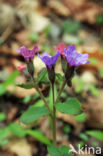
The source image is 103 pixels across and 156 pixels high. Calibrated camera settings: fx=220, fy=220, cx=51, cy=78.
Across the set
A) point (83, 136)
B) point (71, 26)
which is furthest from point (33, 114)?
point (71, 26)

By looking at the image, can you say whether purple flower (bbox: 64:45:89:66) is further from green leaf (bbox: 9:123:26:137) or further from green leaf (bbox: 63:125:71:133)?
green leaf (bbox: 63:125:71:133)

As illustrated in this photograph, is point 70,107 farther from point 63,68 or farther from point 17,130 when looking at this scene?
point 17,130

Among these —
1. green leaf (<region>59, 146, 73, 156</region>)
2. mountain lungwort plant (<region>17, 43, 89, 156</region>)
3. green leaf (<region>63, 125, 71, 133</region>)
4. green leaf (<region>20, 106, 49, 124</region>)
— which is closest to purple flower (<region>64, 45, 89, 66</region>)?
mountain lungwort plant (<region>17, 43, 89, 156</region>)

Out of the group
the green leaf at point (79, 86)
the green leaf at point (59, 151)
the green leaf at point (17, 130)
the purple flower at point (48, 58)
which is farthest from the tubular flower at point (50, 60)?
the green leaf at point (79, 86)

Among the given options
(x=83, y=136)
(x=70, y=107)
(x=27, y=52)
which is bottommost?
(x=83, y=136)

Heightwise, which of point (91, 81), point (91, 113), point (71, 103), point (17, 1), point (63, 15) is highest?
point (17, 1)

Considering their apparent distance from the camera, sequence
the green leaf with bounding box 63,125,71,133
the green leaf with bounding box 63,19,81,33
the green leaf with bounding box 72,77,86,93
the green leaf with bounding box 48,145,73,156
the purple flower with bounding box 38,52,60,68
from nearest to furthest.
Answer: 1. the purple flower with bounding box 38,52,60,68
2. the green leaf with bounding box 48,145,73,156
3. the green leaf with bounding box 63,125,71,133
4. the green leaf with bounding box 72,77,86,93
5. the green leaf with bounding box 63,19,81,33

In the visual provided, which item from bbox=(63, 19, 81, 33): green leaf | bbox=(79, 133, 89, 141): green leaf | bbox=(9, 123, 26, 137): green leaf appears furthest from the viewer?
bbox=(63, 19, 81, 33): green leaf

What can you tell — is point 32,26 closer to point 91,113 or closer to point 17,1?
point 17,1

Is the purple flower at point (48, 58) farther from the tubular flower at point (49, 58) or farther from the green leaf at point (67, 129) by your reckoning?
the green leaf at point (67, 129)

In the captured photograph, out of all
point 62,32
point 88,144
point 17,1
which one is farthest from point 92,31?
point 88,144

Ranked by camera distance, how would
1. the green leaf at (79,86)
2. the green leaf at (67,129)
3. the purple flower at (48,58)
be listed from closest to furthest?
the purple flower at (48,58)
the green leaf at (67,129)
the green leaf at (79,86)
